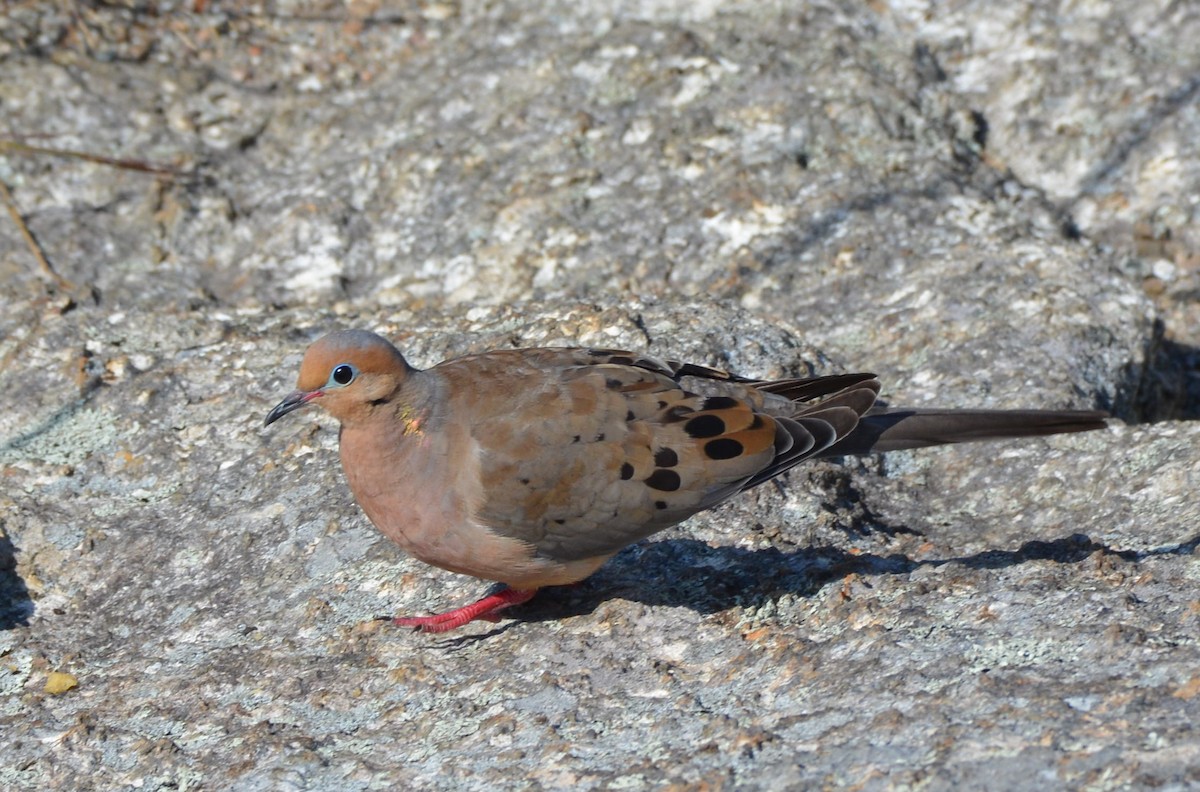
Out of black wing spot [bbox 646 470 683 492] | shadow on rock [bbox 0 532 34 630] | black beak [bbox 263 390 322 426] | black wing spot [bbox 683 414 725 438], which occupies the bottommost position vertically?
shadow on rock [bbox 0 532 34 630]

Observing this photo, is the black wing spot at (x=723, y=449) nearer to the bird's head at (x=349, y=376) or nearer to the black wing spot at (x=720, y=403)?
the black wing spot at (x=720, y=403)

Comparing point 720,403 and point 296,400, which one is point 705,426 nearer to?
point 720,403

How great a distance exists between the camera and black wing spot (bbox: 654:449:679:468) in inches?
145

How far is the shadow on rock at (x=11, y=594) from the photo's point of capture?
4.05 meters

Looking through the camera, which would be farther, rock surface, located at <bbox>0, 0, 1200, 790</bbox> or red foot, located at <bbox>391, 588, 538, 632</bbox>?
red foot, located at <bbox>391, 588, 538, 632</bbox>

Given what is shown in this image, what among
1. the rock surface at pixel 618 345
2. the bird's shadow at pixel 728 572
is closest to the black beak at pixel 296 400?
the rock surface at pixel 618 345

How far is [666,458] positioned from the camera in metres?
3.70

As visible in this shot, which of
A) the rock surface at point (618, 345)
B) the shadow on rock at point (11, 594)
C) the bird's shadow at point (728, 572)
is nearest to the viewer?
the rock surface at point (618, 345)

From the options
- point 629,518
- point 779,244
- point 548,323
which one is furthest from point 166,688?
point 779,244

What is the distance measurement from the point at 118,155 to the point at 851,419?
4028 mm

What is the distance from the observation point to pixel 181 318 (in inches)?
204

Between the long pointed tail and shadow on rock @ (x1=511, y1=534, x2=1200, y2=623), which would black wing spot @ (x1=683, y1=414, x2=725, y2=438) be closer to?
the long pointed tail

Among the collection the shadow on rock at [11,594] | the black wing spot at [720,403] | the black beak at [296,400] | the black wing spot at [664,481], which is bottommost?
the shadow on rock at [11,594]

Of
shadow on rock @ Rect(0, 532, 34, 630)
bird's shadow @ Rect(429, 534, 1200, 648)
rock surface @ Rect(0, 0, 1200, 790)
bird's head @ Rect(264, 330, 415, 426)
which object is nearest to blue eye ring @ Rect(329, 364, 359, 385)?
bird's head @ Rect(264, 330, 415, 426)
